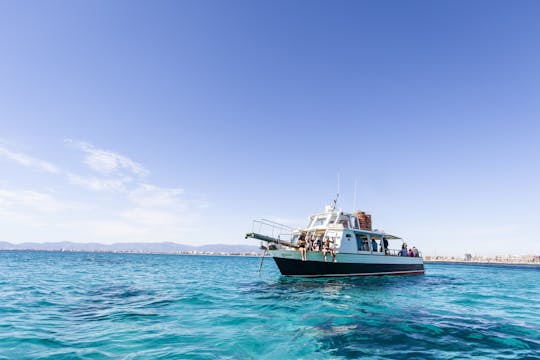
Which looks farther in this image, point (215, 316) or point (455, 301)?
point (455, 301)

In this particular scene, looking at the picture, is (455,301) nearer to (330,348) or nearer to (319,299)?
(319,299)

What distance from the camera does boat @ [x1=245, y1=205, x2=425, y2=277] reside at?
23656 millimetres

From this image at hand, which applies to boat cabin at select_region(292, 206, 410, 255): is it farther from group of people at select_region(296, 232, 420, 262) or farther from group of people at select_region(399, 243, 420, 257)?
group of people at select_region(399, 243, 420, 257)

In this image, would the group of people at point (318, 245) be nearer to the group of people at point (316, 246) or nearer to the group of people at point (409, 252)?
the group of people at point (316, 246)

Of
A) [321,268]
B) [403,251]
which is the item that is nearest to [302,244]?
[321,268]

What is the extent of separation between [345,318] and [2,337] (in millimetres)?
10719

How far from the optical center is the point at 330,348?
7809 millimetres

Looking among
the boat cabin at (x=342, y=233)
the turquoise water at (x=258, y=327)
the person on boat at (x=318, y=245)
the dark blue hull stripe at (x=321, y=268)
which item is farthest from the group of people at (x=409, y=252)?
the turquoise water at (x=258, y=327)

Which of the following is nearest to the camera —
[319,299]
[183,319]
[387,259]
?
[183,319]

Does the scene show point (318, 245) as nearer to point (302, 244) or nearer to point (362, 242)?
point (302, 244)

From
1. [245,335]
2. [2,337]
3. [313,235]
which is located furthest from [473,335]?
[313,235]

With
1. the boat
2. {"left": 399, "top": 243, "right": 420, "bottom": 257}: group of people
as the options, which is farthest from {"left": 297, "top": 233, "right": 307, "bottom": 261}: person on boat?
{"left": 399, "top": 243, "right": 420, "bottom": 257}: group of people

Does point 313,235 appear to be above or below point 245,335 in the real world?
above

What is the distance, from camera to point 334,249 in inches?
960
